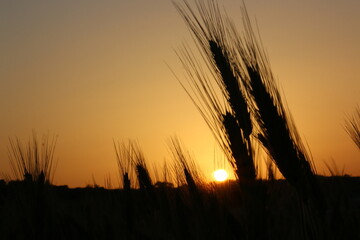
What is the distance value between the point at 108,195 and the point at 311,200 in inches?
60.4

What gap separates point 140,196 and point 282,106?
1.43 meters

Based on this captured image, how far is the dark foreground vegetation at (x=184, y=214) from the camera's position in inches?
55.4

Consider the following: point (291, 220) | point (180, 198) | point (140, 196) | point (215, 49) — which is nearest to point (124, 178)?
point (140, 196)

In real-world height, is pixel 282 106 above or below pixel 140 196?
above

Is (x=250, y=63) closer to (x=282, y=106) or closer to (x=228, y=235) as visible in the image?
(x=282, y=106)

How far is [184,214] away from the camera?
1846mm

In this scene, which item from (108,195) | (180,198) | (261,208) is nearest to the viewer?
(261,208)

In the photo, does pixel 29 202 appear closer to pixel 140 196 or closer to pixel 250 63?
pixel 140 196

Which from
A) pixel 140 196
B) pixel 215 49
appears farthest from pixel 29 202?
pixel 215 49

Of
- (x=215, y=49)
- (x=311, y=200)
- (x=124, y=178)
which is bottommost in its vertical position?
(x=311, y=200)

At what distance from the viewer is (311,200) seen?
64.2 inches

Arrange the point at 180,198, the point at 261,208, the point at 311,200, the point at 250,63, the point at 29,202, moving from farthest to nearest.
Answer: the point at 29,202 < the point at 180,198 < the point at 250,63 < the point at 311,200 < the point at 261,208

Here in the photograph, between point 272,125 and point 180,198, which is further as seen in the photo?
point 180,198

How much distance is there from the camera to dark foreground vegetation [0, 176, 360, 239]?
1407 mm
